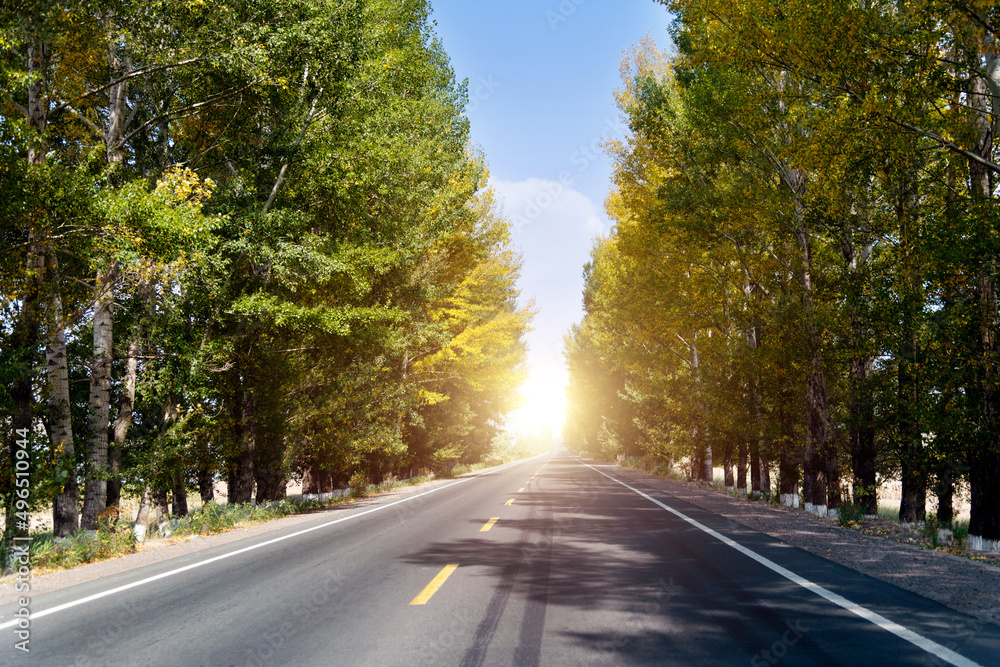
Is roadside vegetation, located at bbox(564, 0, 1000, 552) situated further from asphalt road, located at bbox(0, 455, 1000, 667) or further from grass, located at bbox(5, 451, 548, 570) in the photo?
grass, located at bbox(5, 451, 548, 570)

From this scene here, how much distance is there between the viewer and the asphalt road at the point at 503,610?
13.0ft

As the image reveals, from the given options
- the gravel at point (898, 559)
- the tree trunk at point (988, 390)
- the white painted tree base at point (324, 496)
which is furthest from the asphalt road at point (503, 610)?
the white painted tree base at point (324, 496)

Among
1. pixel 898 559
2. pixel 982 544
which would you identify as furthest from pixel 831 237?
pixel 898 559

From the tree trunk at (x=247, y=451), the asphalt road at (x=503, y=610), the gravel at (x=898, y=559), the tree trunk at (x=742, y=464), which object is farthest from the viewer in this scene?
the tree trunk at (x=742, y=464)

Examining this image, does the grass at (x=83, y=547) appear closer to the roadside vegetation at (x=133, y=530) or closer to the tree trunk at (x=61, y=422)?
the roadside vegetation at (x=133, y=530)

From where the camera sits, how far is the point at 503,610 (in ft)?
16.1

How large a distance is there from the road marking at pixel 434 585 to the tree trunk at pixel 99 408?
786cm

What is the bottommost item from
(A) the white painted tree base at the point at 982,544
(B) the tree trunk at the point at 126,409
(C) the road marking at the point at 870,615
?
(A) the white painted tree base at the point at 982,544

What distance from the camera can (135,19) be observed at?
1073cm

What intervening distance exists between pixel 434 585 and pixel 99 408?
9.03 metres

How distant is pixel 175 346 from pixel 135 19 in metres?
6.07

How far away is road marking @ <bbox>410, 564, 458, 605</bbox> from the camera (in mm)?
5304

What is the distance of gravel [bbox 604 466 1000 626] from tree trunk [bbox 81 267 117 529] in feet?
38.8

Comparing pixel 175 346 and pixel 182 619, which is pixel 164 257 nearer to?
pixel 175 346
